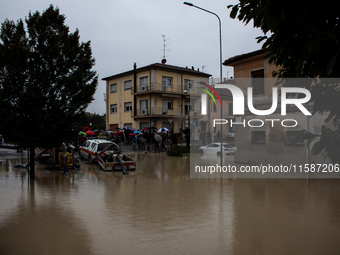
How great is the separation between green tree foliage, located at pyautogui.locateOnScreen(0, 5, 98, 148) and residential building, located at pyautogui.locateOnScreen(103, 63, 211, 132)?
26.9 m

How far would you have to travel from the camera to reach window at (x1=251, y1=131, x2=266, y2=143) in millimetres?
16873

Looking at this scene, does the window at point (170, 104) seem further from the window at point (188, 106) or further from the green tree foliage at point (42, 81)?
the green tree foliage at point (42, 81)

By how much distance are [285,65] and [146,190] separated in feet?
25.5

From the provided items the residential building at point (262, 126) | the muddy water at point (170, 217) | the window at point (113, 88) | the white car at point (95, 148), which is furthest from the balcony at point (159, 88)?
the muddy water at point (170, 217)

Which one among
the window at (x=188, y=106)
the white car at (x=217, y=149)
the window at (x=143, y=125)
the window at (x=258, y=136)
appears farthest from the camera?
the window at (x=188, y=106)

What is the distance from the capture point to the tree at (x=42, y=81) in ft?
40.3

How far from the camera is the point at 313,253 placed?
5016mm

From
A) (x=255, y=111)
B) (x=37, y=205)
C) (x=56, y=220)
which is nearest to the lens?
(x=56, y=220)

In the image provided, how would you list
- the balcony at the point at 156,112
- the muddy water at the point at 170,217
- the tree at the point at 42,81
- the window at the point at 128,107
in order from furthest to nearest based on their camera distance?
the window at the point at 128,107 → the balcony at the point at 156,112 → the tree at the point at 42,81 → the muddy water at the point at 170,217

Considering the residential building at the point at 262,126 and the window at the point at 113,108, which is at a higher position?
the window at the point at 113,108

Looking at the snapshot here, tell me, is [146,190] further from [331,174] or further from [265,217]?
[331,174]

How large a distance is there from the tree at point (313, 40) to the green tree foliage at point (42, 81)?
34.6ft

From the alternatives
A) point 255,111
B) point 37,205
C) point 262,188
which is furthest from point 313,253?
point 255,111

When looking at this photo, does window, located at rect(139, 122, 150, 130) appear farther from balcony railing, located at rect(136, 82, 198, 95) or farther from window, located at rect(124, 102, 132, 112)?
balcony railing, located at rect(136, 82, 198, 95)
